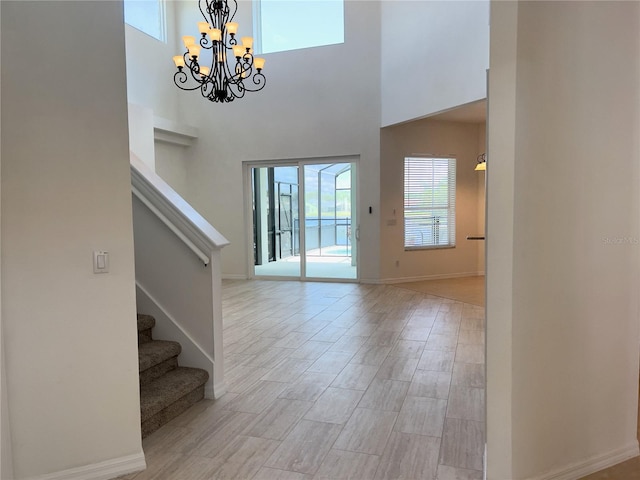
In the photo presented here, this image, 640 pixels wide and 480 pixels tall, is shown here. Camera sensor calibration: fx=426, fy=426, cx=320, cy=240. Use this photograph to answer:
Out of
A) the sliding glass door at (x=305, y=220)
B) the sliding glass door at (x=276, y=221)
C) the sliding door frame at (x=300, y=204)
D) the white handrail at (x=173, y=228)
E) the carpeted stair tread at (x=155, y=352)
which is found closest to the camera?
the carpeted stair tread at (x=155, y=352)

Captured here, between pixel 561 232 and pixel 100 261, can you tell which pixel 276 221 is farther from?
pixel 561 232

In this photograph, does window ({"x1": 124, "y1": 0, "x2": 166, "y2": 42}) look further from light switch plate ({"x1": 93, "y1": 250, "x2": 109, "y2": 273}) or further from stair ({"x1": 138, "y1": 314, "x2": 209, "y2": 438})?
light switch plate ({"x1": 93, "y1": 250, "x2": 109, "y2": 273})

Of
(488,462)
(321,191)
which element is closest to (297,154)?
(321,191)

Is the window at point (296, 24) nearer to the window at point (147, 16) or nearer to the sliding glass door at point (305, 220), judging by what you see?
the window at point (147, 16)

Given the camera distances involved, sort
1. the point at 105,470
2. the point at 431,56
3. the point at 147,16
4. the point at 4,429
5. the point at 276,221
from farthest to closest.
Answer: the point at 276,221, the point at 147,16, the point at 431,56, the point at 105,470, the point at 4,429

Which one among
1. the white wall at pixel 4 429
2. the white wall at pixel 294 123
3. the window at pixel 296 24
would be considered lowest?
the white wall at pixel 4 429

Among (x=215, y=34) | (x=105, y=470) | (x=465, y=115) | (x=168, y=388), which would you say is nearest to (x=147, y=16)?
(x=215, y=34)

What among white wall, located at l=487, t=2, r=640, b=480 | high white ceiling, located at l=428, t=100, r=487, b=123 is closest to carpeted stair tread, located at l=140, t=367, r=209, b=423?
white wall, located at l=487, t=2, r=640, b=480

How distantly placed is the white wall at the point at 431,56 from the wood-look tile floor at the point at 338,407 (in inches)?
116

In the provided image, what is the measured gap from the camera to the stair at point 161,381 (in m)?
2.57

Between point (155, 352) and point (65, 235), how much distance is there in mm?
1156

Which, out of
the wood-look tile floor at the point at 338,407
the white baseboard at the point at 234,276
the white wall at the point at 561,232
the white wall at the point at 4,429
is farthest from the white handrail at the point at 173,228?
the white baseboard at the point at 234,276

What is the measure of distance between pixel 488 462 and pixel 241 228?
6673 millimetres

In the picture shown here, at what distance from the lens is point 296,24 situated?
7773 mm
